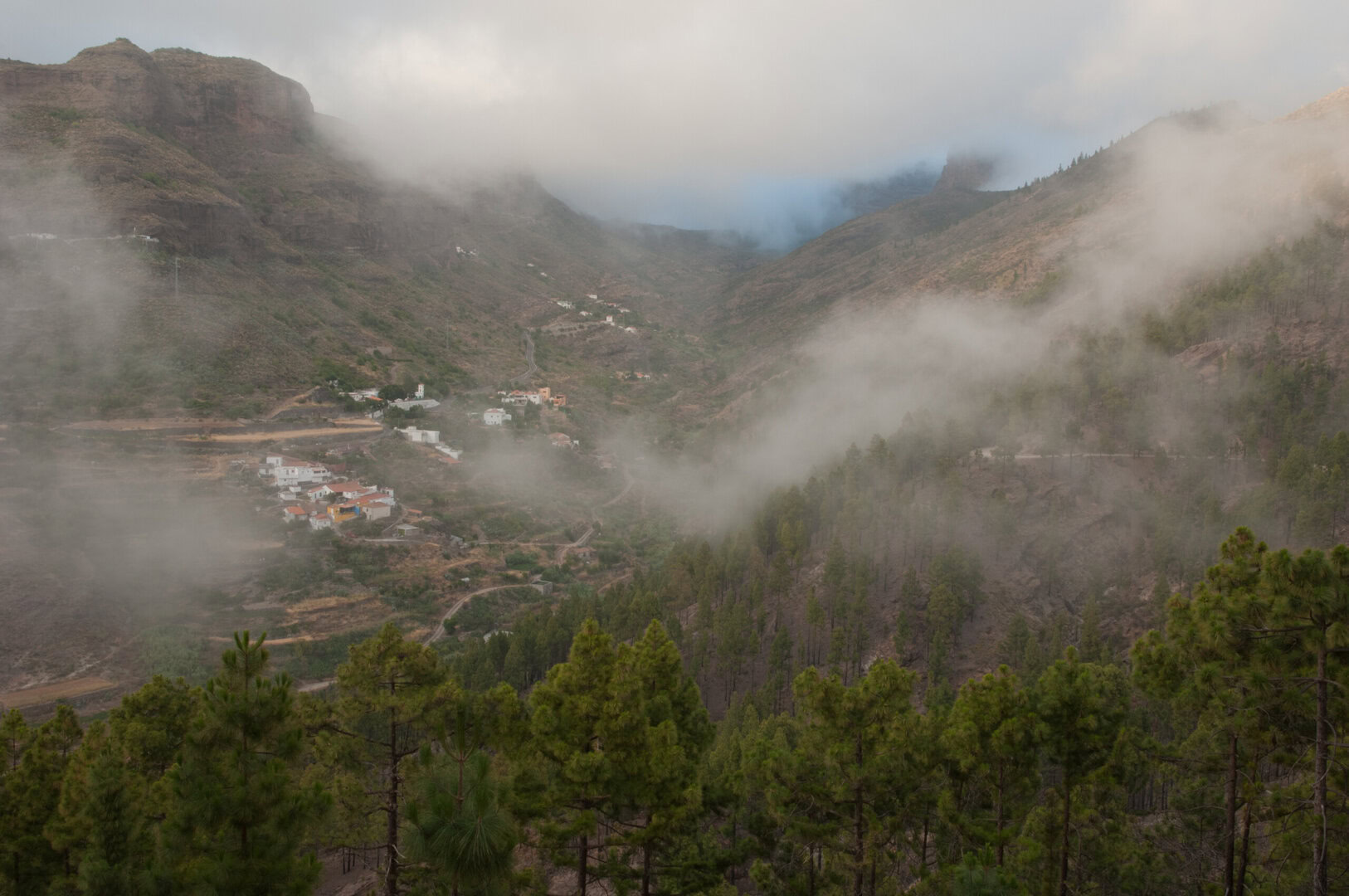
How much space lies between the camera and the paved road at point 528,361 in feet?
383

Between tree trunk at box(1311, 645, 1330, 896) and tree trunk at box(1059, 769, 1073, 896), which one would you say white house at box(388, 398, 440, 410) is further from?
tree trunk at box(1311, 645, 1330, 896)

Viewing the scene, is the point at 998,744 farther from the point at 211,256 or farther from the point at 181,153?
the point at 181,153

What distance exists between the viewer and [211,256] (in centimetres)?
9369

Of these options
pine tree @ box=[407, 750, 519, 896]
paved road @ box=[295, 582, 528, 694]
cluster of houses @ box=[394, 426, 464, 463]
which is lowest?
paved road @ box=[295, 582, 528, 694]

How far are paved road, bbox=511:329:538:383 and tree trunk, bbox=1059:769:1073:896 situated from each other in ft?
353

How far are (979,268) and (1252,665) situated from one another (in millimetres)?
104484

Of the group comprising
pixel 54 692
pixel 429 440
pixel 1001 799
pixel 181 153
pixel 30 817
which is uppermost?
pixel 181 153

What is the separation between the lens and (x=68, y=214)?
83438 millimetres

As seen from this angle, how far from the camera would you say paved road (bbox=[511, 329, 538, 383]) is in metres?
117

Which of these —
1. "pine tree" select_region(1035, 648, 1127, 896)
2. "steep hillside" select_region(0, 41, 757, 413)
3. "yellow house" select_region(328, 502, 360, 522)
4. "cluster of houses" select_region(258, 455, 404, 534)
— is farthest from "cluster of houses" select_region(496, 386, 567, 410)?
"pine tree" select_region(1035, 648, 1127, 896)

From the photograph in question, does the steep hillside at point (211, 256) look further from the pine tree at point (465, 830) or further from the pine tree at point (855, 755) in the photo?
the pine tree at point (855, 755)

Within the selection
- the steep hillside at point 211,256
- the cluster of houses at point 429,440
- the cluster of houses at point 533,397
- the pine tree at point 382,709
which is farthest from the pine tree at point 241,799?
the cluster of houses at point 533,397

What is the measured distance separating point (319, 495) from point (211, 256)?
51002 mm

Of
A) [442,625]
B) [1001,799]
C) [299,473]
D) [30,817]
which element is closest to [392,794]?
[30,817]
